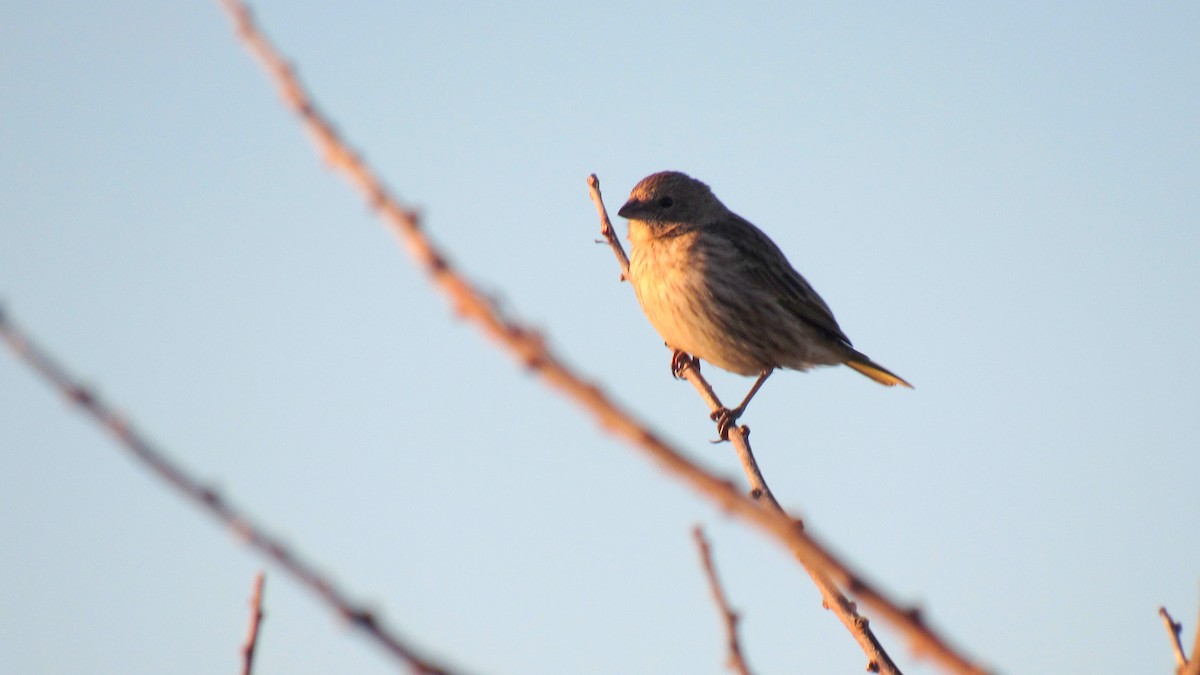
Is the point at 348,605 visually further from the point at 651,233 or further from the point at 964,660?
the point at 651,233

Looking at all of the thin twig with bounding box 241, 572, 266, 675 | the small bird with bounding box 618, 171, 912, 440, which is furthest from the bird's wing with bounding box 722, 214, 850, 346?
the thin twig with bounding box 241, 572, 266, 675

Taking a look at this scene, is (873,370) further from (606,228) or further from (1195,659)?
(1195,659)

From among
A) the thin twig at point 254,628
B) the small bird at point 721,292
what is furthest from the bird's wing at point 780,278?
the thin twig at point 254,628

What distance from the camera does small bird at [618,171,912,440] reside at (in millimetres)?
10133

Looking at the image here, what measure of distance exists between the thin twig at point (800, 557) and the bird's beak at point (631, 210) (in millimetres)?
1927

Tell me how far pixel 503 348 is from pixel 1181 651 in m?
1.85

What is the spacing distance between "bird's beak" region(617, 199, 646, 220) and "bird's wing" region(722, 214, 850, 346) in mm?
790

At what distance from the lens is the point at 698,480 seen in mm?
1307

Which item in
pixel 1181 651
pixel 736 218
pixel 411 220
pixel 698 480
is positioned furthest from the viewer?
pixel 736 218

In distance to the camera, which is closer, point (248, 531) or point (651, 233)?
point (248, 531)

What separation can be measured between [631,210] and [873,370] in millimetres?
2542

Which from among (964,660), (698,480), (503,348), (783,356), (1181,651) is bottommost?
(964,660)

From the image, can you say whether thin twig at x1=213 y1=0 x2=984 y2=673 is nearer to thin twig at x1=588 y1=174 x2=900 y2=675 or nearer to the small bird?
thin twig at x1=588 y1=174 x2=900 y2=675

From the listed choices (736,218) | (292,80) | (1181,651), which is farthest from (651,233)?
(292,80)
